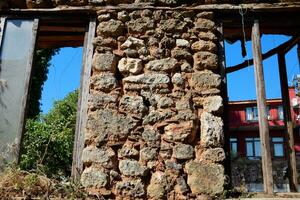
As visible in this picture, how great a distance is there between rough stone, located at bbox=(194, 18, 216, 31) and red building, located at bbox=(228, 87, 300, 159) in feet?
58.3

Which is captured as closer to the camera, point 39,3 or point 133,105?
point 133,105

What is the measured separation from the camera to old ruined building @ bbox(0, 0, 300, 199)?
311 cm

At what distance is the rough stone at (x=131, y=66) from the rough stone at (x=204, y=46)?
1.96ft

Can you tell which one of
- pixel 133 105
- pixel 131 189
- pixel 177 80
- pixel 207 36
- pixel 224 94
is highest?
pixel 207 36

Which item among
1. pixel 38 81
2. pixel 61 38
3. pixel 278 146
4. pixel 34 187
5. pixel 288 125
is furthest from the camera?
pixel 278 146

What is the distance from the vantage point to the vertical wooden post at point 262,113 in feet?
10.6

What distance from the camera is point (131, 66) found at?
3463mm

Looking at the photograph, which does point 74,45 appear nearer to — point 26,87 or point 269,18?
point 26,87

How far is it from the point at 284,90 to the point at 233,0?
5.61 feet

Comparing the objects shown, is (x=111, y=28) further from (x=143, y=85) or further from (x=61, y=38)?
(x=61, y=38)

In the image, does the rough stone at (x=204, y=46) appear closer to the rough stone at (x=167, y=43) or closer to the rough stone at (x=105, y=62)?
the rough stone at (x=167, y=43)

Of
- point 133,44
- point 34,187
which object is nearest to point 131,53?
point 133,44

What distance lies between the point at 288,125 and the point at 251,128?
1744cm

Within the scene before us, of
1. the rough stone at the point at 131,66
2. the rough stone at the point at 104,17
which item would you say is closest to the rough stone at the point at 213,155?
the rough stone at the point at 131,66
